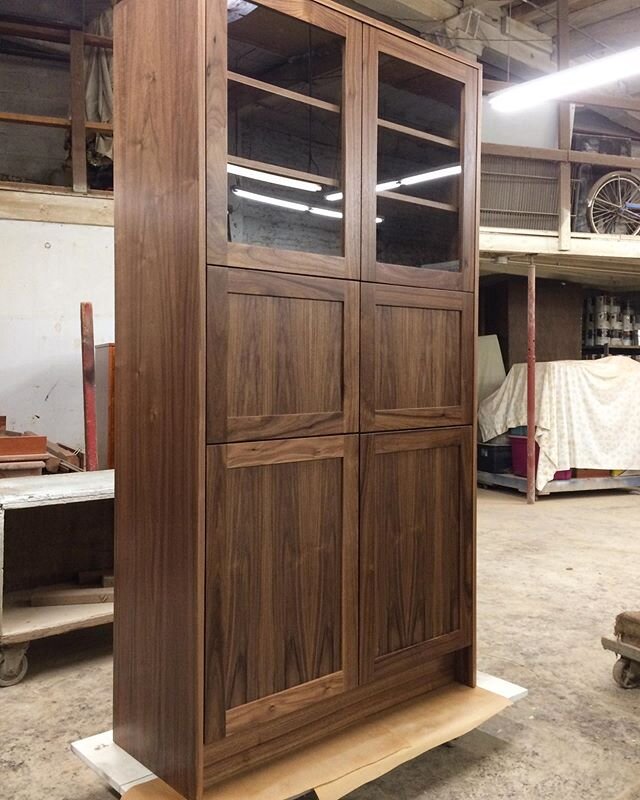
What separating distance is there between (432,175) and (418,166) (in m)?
0.07

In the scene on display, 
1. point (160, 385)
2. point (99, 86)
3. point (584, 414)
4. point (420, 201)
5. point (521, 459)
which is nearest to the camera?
point (160, 385)

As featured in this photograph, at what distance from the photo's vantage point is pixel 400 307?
2293 millimetres

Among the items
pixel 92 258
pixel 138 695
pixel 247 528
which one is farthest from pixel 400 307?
pixel 92 258

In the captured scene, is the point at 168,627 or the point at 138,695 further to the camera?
the point at 138,695

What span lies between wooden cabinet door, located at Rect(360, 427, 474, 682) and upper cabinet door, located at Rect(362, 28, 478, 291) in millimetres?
559

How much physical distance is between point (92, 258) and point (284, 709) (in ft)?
13.8

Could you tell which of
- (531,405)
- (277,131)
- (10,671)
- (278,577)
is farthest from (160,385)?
(531,405)

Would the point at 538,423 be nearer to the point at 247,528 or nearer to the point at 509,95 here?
the point at 509,95

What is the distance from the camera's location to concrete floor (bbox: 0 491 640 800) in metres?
2.19

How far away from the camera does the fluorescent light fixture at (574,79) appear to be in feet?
15.6

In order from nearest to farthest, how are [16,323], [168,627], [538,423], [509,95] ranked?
1. [168,627]
2. [16,323]
3. [509,95]
4. [538,423]

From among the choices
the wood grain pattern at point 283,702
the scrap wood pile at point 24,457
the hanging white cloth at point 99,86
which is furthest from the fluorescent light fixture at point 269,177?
the hanging white cloth at point 99,86

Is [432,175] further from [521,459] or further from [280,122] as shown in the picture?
[521,459]

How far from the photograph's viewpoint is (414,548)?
92.4 inches
